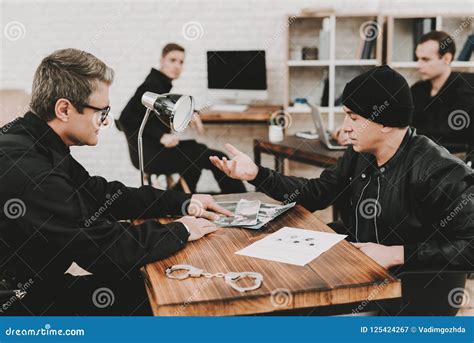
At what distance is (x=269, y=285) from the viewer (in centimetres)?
139

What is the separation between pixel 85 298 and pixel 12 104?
149 inches

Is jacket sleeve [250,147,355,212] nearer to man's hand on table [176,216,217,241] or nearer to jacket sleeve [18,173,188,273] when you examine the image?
man's hand on table [176,216,217,241]

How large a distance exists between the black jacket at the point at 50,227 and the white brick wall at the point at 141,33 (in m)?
3.81

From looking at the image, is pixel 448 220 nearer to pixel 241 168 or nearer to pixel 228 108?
pixel 241 168

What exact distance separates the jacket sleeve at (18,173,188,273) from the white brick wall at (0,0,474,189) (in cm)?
396

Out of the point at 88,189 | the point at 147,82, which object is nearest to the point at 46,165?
the point at 88,189

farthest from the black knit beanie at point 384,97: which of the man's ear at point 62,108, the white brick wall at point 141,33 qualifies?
the white brick wall at point 141,33

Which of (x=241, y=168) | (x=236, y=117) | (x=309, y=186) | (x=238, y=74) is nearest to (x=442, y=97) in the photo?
(x=236, y=117)

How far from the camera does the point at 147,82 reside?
14.2 feet

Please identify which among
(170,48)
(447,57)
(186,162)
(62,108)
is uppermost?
(170,48)

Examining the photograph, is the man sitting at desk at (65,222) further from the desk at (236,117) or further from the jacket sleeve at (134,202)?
the desk at (236,117)

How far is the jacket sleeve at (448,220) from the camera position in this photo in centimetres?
174
